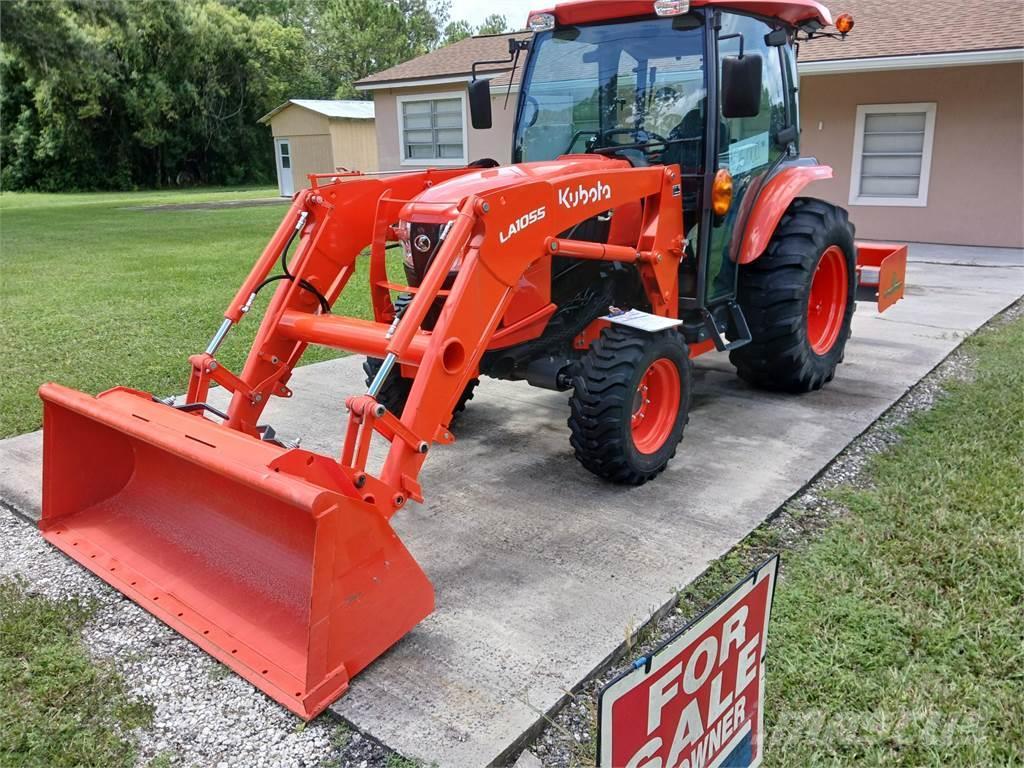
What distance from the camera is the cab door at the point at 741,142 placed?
420cm

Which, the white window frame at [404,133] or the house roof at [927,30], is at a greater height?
the house roof at [927,30]

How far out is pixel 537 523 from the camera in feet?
11.7

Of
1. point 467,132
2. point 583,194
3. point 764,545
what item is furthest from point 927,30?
point 764,545

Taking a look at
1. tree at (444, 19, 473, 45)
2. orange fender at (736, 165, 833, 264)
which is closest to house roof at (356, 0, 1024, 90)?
orange fender at (736, 165, 833, 264)

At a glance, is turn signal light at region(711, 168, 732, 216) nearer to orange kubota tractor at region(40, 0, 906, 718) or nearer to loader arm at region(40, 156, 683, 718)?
orange kubota tractor at region(40, 0, 906, 718)

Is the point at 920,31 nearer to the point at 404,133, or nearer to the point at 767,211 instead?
the point at 767,211

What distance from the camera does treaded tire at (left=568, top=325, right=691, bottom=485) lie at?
3574mm

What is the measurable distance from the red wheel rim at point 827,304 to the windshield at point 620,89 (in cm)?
170

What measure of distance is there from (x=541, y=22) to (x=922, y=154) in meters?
8.93

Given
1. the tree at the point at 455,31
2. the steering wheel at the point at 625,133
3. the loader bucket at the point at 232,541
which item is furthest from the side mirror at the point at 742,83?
the tree at the point at 455,31

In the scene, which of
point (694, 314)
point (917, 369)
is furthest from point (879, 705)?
point (917, 369)

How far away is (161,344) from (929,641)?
5.96 metres

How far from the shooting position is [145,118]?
1326 inches

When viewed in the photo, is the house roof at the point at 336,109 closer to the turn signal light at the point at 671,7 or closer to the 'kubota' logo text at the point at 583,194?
the turn signal light at the point at 671,7
